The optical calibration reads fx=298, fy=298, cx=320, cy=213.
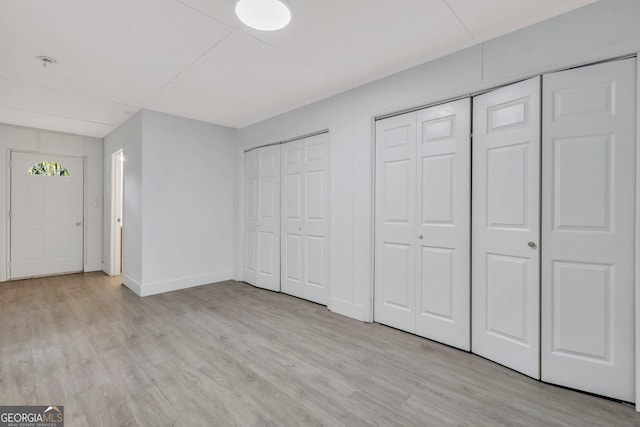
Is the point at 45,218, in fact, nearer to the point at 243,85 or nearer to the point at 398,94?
the point at 243,85

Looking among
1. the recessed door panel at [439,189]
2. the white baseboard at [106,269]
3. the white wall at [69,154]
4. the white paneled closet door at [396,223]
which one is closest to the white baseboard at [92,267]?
the white wall at [69,154]

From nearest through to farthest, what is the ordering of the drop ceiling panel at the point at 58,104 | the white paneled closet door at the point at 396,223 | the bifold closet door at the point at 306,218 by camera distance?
1. the white paneled closet door at the point at 396,223
2. the drop ceiling panel at the point at 58,104
3. the bifold closet door at the point at 306,218

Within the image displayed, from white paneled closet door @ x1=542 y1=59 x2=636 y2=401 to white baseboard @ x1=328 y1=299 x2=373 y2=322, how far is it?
158 centimetres

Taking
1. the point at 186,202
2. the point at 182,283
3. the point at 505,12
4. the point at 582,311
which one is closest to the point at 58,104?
the point at 186,202

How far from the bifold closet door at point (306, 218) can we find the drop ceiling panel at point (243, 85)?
1.96 ft

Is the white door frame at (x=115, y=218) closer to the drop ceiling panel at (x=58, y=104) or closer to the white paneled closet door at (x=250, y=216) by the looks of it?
the drop ceiling panel at (x=58, y=104)

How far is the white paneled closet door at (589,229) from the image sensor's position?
6.10 feet

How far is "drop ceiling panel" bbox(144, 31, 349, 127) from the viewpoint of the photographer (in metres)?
2.69

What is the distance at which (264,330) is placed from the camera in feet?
9.97

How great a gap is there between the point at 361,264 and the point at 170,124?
11.3 ft

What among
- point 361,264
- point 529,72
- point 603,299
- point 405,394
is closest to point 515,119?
point 529,72

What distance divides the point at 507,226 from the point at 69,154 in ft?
23.0

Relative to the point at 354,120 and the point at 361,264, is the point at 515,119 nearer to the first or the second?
the point at 354,120

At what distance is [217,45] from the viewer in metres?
2.52
